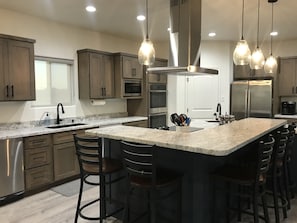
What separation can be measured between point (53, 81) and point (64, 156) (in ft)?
4.92

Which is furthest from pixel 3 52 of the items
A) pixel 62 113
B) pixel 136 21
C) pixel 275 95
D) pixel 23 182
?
pixel 275 95

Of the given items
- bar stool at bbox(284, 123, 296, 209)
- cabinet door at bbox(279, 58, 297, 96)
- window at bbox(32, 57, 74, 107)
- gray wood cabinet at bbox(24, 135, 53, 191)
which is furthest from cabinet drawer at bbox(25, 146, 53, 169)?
cabinet door at bbox(279, 58, 297, 96)

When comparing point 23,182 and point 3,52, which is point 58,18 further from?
point 23,182

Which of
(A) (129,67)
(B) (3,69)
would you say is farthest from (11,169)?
(A) (129,67)

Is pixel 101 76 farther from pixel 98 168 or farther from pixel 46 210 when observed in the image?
pixel 98 168

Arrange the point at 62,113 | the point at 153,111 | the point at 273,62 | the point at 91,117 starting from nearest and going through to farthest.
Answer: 1. the point at 273,62
2. the point at 62,113
3. the point at 91,117
4. the point at 153,111

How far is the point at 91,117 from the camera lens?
539 cm

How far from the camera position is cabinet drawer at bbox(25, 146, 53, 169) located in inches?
147

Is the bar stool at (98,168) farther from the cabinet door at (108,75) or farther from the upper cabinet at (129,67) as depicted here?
the upper cabinet at (129,67)

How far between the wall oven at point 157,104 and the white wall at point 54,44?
693 mm

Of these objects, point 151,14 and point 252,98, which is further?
point 252,98

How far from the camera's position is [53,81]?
4.88 metres

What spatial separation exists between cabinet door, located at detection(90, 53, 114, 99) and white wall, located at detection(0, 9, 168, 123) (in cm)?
35

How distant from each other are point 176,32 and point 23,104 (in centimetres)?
271
